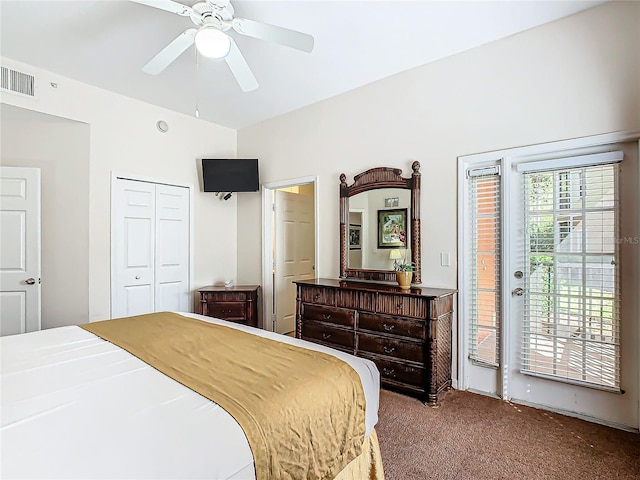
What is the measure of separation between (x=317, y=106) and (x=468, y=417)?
3.30 meters

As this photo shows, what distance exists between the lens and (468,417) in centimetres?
249

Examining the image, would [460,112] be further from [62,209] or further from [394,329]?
[62,209]

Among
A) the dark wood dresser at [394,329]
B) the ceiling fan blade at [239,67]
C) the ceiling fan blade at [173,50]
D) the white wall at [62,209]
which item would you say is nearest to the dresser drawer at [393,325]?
the dark wood dresser at [394,329]

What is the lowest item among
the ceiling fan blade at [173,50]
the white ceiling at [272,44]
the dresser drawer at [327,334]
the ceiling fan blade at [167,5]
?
the dresser drawer at [327,334]

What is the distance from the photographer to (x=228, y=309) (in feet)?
13.7

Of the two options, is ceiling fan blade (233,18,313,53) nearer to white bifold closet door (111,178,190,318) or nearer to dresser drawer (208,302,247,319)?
white bifold closet door (111,178,190,318)

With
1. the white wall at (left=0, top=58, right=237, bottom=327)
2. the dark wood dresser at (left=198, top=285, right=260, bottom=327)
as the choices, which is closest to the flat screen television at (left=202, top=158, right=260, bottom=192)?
the white wall at (left=0, top=58, right=237, bottom=327)

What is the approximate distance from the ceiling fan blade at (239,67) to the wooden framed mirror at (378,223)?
1417 mm

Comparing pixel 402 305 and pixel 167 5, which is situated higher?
pixel 167 5

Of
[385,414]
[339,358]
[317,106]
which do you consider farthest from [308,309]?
[317,106]

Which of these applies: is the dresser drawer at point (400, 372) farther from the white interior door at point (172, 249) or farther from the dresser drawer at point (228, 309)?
the white interior door at point (172, 249)

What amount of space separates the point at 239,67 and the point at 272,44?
0.63 metres

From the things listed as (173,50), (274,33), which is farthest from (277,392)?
(173,50)

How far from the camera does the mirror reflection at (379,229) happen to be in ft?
10.8
